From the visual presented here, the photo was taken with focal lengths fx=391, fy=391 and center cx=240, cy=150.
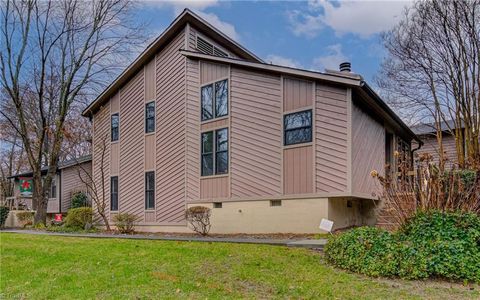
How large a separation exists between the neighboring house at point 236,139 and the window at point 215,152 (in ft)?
0.11

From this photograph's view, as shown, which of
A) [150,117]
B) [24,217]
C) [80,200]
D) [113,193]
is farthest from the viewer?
[80,200]

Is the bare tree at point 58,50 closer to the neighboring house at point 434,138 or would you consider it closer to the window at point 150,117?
the window at point 150,117

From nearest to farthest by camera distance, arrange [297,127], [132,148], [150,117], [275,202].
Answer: [297,127] → [275,202] → [150,117] → [132,148]

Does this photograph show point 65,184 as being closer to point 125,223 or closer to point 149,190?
point 149,190

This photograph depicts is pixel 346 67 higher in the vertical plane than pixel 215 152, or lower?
higher

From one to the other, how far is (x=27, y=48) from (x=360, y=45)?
→ 15.8 m

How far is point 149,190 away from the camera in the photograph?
49.5 feet

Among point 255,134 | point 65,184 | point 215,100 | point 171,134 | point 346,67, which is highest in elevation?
point 346,67

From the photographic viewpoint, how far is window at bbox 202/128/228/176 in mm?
12703

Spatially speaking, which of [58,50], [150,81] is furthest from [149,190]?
[58,50]

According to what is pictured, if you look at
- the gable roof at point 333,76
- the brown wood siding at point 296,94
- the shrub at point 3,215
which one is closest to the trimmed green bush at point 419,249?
the gable roof at point 333,76

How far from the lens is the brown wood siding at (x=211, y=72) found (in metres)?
13.0

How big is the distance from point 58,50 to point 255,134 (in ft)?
42.9

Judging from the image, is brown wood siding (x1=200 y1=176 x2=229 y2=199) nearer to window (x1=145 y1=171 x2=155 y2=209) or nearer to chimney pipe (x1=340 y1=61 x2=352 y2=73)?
window (x1=145 y1=171 x2=155 y2=209)
